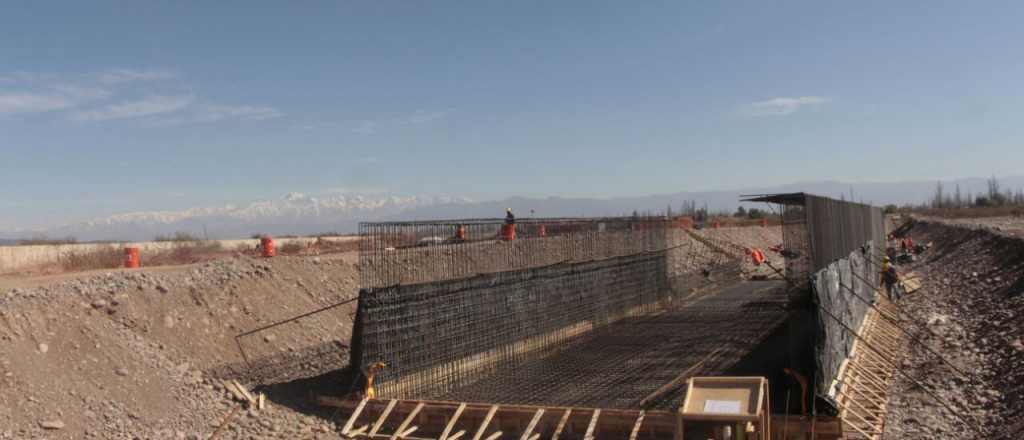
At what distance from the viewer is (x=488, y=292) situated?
45.8ft

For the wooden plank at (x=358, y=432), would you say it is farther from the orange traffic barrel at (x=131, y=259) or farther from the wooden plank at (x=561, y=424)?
the orange traffic barrel at (x=131, y=259)

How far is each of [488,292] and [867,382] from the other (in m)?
6.57

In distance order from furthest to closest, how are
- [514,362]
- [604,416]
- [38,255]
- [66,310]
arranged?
1. [38,255]
2. [514,362]
3. [66,310]
4. [604,416]

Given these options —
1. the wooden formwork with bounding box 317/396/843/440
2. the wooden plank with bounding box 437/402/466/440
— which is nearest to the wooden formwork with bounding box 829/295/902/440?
the wooden formwork with bounding box 317/396/843/440

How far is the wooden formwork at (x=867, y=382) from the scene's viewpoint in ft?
33.4

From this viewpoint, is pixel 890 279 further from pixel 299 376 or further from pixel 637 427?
pixel 299 376

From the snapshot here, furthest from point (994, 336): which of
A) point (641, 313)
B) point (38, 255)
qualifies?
point (38, 255)

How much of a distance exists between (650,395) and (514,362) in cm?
364

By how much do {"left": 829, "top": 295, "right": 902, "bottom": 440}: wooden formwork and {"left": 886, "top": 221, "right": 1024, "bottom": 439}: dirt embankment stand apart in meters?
0.25

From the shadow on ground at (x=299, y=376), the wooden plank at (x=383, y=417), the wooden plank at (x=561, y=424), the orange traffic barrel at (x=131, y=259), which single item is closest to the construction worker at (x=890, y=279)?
the wooden plank at (x=561, y=424)

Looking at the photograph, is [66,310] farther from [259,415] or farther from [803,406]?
[803,406]

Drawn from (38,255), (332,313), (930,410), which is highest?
(38,255)

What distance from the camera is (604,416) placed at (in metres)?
10.4

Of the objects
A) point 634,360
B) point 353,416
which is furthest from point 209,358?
point 634,360
